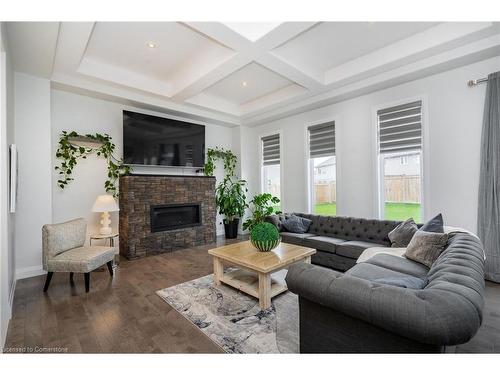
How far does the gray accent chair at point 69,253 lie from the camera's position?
2.79 m

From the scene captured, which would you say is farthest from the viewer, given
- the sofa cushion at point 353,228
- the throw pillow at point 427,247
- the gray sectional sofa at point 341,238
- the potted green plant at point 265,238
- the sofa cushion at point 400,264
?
the sofa cushion at point 353,228

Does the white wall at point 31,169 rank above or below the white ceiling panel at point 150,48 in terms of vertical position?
below

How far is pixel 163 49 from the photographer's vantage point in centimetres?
339

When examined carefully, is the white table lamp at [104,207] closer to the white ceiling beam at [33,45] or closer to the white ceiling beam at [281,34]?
the white ceiling beam at [33,45]

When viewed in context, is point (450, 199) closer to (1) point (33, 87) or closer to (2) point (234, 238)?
(2) point (234, 238)

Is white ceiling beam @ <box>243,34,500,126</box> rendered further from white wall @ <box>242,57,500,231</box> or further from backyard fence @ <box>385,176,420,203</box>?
backyard fence @ <box>385,176,420,203</box>

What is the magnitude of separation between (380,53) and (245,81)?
87.7 inches

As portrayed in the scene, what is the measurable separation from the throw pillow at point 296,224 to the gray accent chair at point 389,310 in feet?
8.31

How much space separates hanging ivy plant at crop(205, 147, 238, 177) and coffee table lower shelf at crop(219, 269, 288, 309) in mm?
3048

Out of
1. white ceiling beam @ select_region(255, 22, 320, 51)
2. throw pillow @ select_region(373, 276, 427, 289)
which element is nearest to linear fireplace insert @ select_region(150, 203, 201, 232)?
white ceiling beam @ select_region(255, 22, 320, 51)

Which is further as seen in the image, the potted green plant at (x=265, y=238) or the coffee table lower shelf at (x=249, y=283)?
the potted green plant at (x=265, y=238)

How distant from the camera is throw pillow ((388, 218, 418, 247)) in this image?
9.97 ft

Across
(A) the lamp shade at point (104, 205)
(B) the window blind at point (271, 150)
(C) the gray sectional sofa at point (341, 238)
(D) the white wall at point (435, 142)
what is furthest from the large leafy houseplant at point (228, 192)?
(D) the white wall at point (435, 142)

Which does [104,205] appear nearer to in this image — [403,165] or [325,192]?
[325,192]
